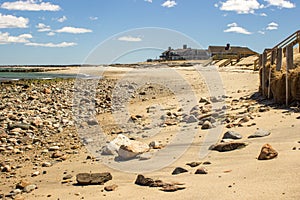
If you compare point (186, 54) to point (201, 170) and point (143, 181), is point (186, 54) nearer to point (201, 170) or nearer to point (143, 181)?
point (201, 170)

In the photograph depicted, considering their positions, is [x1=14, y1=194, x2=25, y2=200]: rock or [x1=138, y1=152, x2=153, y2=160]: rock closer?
[x1=14, y1=194, x2=25, y2=200]: rock

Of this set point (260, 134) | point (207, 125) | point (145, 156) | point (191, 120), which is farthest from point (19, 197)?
point (191, 120)

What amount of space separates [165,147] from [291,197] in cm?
362

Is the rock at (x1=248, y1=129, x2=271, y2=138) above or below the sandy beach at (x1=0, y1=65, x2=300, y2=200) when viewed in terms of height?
above

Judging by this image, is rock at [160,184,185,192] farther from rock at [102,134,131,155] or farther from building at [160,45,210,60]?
building at [160,45,210,60]

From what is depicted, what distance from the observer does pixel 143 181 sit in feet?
17.3

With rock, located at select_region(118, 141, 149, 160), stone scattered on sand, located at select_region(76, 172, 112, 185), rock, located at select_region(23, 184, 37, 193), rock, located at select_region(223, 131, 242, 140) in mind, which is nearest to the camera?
stone scattered on sand, located at select_region(76, 172, 112, 185)

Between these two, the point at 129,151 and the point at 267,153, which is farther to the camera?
the point at 129,151

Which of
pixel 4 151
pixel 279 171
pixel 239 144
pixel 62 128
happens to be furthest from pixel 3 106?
pixel 279 171

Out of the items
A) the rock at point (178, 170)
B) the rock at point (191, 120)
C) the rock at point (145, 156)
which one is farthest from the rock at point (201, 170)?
the rock at point (191, 120)

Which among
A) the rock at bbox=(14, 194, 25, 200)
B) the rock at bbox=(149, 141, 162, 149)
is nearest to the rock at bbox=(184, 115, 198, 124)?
the rock at bbox=(149, 141, 162, 149)

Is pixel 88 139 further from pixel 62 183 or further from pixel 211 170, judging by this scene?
pixel 211 170

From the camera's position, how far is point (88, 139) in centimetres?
937

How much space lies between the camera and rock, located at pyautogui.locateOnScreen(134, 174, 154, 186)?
204 inches
